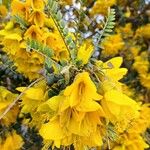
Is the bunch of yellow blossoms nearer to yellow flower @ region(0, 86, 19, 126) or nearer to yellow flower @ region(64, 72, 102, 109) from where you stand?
yellow flower @ region(64, 72, 102, 109)

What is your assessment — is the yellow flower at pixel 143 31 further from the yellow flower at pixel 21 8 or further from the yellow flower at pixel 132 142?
the yellow flower at pixel 21 8

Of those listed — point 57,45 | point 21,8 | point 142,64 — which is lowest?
point 142,64

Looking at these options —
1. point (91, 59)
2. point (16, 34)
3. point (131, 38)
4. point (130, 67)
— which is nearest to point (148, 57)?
point (130, 67)

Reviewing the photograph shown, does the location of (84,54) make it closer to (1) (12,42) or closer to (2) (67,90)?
(2) (67,90)

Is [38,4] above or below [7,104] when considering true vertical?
above

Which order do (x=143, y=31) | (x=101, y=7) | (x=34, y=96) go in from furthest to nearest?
1. (x=143, y=31)
2. (x=101, y=7)
3. (x=34, y=96)

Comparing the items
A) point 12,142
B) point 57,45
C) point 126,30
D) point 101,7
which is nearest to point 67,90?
point 57,45

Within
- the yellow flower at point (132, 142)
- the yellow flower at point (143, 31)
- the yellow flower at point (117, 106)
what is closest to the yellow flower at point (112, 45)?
the yellow flower at point (143, 31)

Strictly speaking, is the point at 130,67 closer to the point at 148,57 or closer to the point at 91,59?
the point at 148,57
